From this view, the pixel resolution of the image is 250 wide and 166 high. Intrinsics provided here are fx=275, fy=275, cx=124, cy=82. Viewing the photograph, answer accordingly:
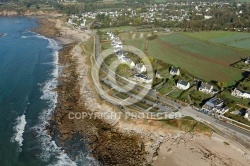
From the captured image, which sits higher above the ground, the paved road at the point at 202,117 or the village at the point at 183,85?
the village at the point at 183,85

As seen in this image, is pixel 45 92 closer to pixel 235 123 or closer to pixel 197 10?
pixel 235 123

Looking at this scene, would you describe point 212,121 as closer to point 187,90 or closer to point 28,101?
point 187,90

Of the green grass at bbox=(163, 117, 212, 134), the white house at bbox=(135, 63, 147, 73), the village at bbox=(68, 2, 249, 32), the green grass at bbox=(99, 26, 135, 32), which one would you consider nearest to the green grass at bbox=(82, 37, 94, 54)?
the green grass at bbox=(99, 26, 135, 32)

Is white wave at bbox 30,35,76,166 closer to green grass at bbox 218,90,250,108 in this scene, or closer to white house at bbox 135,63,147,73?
white house at bbox 135,63,147,73

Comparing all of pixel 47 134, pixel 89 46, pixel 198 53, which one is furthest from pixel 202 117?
pixel 89 46

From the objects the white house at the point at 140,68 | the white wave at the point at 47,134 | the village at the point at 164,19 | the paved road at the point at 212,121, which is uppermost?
the village at the point at 164,19

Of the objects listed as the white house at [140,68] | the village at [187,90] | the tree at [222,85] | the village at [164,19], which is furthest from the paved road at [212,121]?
the village at [164,19]

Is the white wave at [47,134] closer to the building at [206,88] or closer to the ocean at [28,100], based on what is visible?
the ocean at [28,100]
